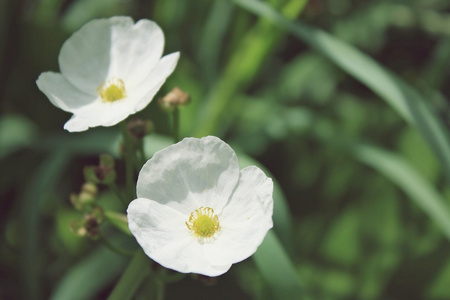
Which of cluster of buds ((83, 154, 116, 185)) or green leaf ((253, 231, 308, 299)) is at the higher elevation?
cluster of buds ((83, 154, 116, 185))

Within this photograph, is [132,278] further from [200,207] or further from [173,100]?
[173,100]

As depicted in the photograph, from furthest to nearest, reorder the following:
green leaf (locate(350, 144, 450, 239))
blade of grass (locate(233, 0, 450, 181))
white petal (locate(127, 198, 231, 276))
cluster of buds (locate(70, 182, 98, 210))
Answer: green leaf (locate(350, 144, 450, 239))
blade of grass (locate(233, 0, 450, 181))
cluster of buds (locate(70, 182, 98, 210))
white petal (locate(127, 198, 231, 276))

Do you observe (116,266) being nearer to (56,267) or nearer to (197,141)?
(56,267)

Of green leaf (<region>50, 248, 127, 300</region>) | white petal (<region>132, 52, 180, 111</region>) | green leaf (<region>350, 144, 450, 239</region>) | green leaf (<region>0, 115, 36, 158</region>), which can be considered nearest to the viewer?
white petal (<region>132, 52, 180, 111</region>)

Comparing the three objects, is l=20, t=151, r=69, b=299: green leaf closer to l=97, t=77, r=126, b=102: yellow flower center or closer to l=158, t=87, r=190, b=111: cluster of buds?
l=97, t=77, r=126, b=102: yellow flower center

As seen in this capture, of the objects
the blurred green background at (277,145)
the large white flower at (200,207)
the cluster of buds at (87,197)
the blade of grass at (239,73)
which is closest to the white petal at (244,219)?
the large white flower at (200,207)

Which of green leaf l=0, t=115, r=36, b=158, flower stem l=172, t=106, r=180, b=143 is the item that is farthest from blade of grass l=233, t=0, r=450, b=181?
green leaf l=0, t=115, r=36, b=158
